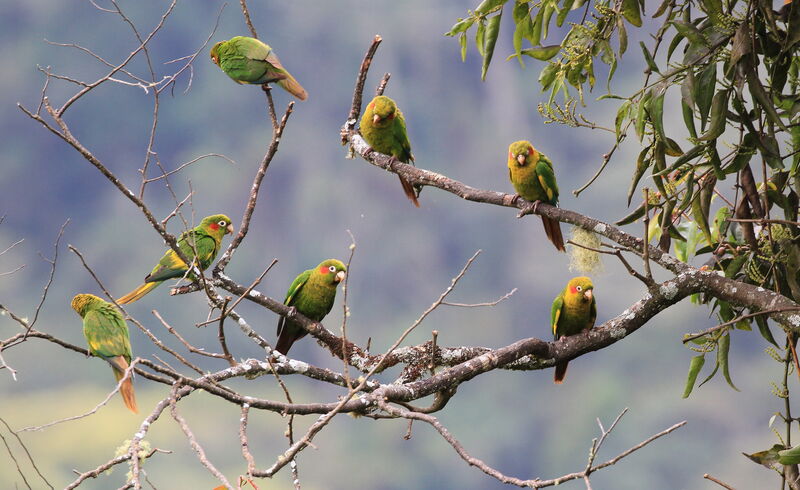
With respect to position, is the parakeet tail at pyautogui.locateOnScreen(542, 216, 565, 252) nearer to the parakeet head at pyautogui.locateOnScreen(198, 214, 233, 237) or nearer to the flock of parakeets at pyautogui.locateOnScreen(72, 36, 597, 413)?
the flock of parakeets at pyautogui.locateOnScreen(72, 36, 597, 413)

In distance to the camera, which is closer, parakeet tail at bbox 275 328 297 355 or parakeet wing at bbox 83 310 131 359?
parakeet wing at bbox 83 310 131 359

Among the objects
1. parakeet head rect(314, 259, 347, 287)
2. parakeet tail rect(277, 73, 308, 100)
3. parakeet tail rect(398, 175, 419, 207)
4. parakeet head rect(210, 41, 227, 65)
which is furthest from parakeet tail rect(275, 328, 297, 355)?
parakeet head rect(210, 41, 227, 65)

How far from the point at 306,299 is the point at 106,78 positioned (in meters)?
1.71

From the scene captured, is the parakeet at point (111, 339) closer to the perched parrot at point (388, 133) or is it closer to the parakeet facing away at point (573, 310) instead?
the perched parrot at point (388, 133)

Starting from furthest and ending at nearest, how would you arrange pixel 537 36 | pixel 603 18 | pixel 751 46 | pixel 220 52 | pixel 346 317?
pixel 220 52
pixel 537 36
pixel 603 18
pixel 751 46
pixel 346 317

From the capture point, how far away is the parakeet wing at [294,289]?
4.54 meters

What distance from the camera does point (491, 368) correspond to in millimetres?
3391

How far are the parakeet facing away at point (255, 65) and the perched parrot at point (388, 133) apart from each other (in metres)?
0.77

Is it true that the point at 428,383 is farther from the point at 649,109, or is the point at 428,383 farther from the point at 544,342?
the point at 649,109

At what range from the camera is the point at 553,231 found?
418 cm

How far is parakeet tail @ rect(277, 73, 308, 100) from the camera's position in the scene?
16.8 ft

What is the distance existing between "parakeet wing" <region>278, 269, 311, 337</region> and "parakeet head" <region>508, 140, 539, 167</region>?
4.47 feet

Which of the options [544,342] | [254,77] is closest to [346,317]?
[544,342]

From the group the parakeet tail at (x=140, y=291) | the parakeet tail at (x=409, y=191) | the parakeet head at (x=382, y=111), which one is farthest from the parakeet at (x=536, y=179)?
the parakeet tail at (x=140, y=291)
